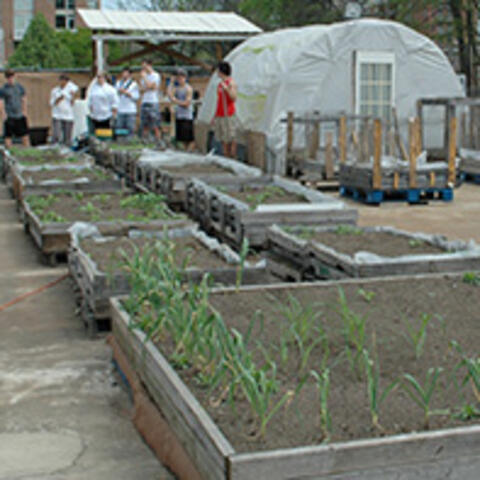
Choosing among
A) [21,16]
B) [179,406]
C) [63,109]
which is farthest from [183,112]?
[21,16]

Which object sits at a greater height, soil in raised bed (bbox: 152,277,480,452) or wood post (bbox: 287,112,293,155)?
wood post (bbox: 287,112,293,155)

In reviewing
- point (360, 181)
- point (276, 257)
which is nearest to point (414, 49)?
point (360, 181)

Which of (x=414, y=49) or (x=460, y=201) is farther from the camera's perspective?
(x=414, y=49)

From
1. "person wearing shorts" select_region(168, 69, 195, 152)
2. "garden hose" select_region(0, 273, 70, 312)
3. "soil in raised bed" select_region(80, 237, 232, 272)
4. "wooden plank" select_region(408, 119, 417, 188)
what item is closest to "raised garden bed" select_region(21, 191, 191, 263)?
"garden hose" select_region(0, 273, 70, 312)

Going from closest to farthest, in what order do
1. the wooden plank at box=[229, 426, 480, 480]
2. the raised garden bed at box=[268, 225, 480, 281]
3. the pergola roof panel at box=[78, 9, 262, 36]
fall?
1. the wooden plank at box=[229, 426, 480, 480]
2. the raised garden bed at box=[268, 225, 480, 281]
3. the pergola roof panel at box=[78, 9, 262, 36]

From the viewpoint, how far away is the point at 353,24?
710 inches

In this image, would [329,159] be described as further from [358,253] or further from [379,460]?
[379,460]

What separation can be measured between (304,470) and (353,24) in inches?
622

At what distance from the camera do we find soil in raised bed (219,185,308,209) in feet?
30.5

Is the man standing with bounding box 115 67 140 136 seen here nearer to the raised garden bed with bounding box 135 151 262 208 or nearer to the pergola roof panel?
the pergola roof panel

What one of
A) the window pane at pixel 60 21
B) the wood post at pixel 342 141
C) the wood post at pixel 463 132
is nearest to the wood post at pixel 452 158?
the wood post at pixel 342 141

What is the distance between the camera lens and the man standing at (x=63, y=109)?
19.2 meters

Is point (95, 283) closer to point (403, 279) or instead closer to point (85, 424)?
point (85, 424)

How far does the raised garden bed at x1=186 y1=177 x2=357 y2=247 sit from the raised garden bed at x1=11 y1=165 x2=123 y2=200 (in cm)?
132
